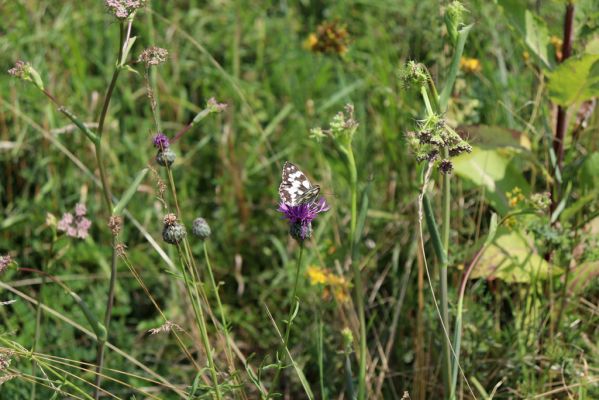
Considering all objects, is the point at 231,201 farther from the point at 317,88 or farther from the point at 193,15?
the point at 193,15

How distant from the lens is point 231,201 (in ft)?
9.93

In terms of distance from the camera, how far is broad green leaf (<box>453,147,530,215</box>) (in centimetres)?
234

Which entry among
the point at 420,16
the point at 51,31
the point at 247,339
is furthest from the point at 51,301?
the point at 420,16

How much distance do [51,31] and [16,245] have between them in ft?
3.26

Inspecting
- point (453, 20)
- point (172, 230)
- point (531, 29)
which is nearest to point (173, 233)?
point (172, 230)

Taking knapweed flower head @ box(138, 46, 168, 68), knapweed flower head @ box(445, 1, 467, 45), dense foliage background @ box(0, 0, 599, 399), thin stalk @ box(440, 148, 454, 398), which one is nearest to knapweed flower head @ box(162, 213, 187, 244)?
knapweed flower head @ box(138, 46, 168, 68)

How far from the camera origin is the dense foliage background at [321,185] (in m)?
2.22

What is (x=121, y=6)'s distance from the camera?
1521 millimetres

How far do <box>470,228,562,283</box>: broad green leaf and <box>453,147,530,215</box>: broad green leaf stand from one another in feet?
0.39

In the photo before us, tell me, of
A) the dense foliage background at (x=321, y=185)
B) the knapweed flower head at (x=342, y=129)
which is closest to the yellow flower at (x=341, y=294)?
the dense foliage background at (x=321, y=185)

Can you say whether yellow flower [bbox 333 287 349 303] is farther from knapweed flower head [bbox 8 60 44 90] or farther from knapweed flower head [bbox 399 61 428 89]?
knapweed flower head [bbox 8 60 44 90]

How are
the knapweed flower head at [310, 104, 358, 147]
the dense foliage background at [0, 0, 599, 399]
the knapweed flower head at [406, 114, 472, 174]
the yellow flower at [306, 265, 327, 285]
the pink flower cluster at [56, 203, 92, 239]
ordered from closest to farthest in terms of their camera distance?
the knapweed flower head at [406, 114, 472, 174]
the knapweed flower head at [310, 104, 358, 147]
the pink flower cluster at [56, 203, 92, 239]
the dense foliage background at [0, 0, 599, 399]
the yellow flower at [306, 265, 327, 285]

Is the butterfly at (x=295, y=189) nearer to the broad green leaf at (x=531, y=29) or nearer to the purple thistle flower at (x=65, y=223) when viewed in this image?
the purple thistle flower at (x=65, y=223)

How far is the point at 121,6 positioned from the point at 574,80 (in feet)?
4.07
